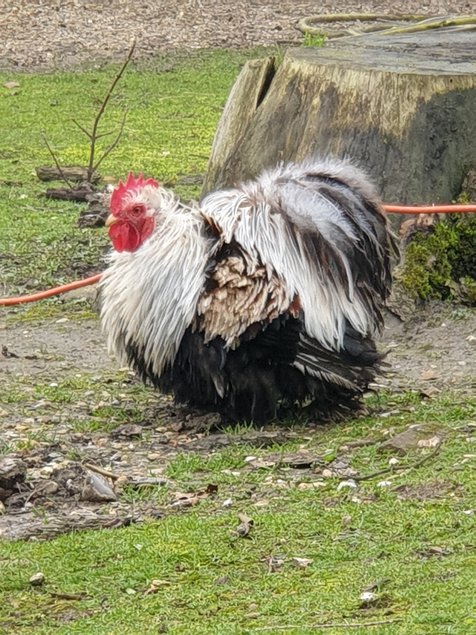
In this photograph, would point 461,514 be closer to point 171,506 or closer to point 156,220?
point 171,506

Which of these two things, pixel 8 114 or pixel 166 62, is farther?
pixel 166 62

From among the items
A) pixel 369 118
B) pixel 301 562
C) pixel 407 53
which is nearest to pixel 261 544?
pixel 301 562

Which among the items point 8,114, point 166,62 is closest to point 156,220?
point 8,114

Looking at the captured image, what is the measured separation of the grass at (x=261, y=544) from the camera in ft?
13.2

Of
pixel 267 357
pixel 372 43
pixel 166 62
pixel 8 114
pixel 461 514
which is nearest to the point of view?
pixel 461 514

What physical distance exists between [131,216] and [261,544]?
1.92 metres

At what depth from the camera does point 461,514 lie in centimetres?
473

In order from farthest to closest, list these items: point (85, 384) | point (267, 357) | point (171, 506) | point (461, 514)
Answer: point (85, 384) < point (267, 357) < point (171, 506) < point (461, 514)

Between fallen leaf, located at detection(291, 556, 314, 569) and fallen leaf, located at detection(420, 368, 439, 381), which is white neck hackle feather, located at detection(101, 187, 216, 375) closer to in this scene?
fallen leaf, located at detection(420, 368, 439, 381)

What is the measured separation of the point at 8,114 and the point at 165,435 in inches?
330

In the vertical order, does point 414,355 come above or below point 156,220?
below

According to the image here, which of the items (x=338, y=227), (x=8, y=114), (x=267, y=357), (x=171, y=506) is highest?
(x=8, y=114)

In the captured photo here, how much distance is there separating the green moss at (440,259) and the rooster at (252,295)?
5.07 feet

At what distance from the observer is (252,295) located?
596 cm
